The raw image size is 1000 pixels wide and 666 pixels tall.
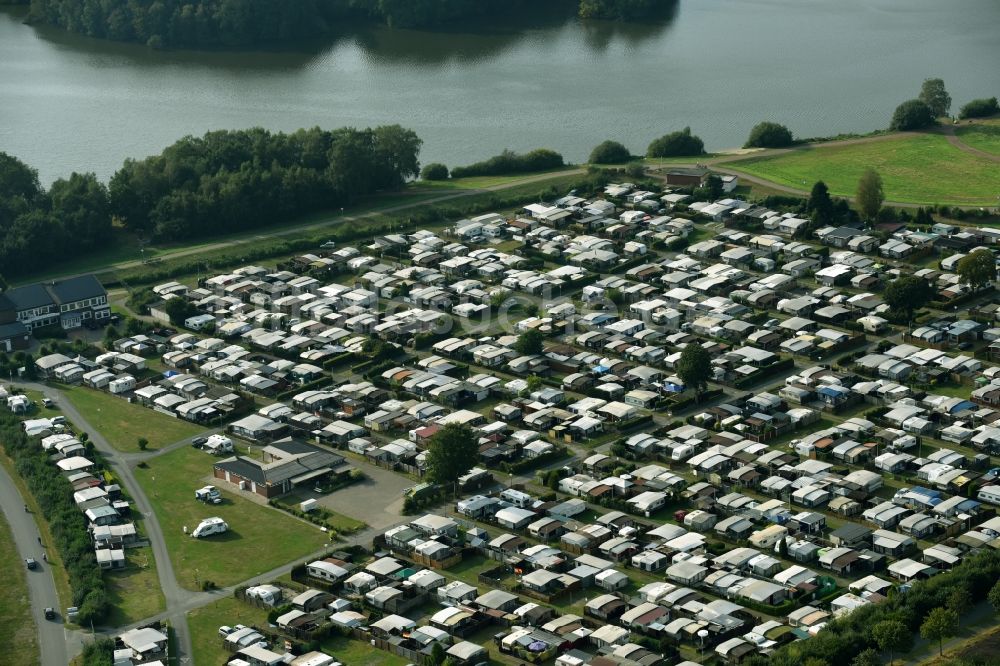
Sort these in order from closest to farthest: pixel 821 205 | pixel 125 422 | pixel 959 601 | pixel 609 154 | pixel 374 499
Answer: pixel 959 601 < pixel 374 499 < pixel 125 422 < pixel 821 205 < pixel 609 154

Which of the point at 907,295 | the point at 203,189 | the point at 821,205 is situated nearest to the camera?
the point at 907,295

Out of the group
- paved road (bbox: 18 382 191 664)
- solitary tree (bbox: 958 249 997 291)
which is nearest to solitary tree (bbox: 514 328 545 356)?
paved road (bbox: 18 382 191 664)

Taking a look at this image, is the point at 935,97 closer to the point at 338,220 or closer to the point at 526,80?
the point at 526,80

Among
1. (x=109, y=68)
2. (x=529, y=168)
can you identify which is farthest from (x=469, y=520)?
(x=109, y=68)

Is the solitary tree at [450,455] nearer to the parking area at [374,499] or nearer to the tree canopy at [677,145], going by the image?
the parking area at [374,499]

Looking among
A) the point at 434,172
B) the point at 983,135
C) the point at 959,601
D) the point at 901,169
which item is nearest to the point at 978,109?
the point at 983,135

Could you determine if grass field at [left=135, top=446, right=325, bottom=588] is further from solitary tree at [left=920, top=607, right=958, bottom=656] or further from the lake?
the lake
